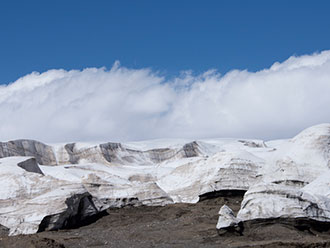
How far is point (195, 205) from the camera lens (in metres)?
20.8

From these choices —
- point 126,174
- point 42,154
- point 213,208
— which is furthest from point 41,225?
point 42,154

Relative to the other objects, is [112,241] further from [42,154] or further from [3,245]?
[42,154]

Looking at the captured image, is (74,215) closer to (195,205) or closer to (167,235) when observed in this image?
(167,235)

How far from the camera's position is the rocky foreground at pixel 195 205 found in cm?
1265

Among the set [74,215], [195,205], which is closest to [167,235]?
[74,215]

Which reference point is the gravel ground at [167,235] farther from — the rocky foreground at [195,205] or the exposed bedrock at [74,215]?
the exposed bedrock at [74,215]

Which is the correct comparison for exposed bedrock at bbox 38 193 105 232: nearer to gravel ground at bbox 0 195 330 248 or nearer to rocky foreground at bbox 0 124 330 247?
rocky foreground at bbox 0 124 330 247

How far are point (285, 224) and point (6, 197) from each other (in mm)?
8144

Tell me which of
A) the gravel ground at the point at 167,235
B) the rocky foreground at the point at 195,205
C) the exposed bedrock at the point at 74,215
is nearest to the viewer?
the gravel ground at the point at 167,235

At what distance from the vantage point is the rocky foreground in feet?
41.5

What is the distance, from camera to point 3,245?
12078mm

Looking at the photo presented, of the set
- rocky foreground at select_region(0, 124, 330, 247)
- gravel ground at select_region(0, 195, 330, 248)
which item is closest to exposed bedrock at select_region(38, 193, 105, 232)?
rocky foreground at select_region(0, 124, 330, 247)

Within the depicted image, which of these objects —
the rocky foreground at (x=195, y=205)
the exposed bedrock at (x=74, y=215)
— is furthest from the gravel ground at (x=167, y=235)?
the exposed bedrock at (x=74, y=215)

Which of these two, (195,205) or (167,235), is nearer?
(167,235)
